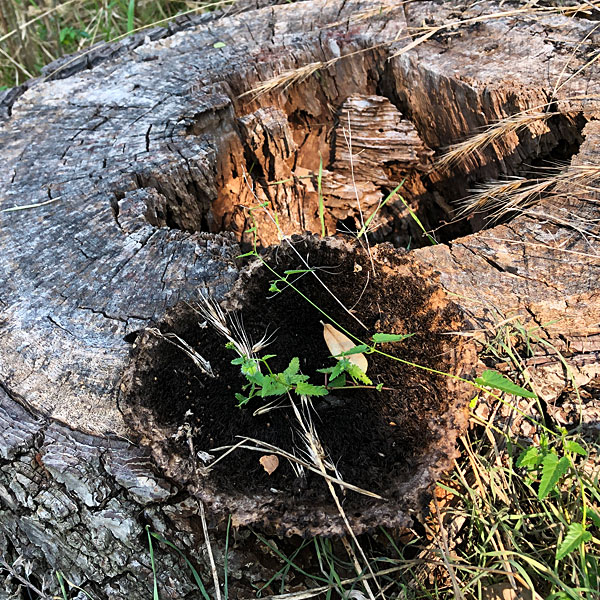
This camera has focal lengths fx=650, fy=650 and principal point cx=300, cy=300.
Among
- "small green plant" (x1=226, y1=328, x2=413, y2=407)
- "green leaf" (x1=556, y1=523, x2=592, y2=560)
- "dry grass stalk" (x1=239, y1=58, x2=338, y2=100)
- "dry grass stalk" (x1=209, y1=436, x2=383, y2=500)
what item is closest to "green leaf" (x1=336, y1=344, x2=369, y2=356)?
"small green plant" (x1=226, y1=328, x2=413, y2=407)

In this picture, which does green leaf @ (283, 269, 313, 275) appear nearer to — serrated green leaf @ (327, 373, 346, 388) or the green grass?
serrated green leaf @ (327, 373, 346, 388)

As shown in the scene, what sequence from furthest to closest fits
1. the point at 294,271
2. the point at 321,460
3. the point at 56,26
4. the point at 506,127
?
the point at 56,26
the point at 506,127
the point at 294,271
the point at 321,460

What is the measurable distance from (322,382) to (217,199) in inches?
45.3

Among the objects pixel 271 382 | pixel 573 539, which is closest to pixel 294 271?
pixel 271 382

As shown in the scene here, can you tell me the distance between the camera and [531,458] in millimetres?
1322

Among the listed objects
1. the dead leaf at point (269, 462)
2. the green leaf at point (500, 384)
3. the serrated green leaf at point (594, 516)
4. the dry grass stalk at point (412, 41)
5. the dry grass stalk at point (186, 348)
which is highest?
the dry grass stalk at point (412, 41)

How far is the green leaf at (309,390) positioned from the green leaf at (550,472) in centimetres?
45

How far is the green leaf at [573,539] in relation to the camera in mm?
1214

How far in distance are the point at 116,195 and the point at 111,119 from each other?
0.48 meters

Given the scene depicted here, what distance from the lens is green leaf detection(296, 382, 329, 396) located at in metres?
1.27

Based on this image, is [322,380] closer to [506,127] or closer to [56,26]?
[506,127]

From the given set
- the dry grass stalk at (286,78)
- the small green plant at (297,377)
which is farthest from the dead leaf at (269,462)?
the dry grass stalk at (286,78)

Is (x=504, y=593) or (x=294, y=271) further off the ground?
(x=294, y=271)

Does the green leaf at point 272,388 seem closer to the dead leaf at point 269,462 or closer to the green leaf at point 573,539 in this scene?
the dead leaf at point 269,462
